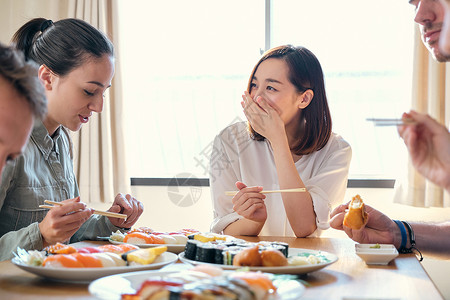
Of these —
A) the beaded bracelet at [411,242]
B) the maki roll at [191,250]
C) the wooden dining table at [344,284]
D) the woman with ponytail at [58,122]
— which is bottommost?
the beaded bracelet at [411,242]

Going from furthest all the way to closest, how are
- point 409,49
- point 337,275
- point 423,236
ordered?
point 409,49, point 423,236, point 337,275

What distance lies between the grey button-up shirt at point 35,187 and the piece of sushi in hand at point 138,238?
251 millimetres

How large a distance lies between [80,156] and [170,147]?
0.65 m

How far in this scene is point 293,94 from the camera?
2301 millimetres

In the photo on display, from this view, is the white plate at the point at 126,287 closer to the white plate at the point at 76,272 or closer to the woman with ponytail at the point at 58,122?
the white plate at the point at 76,272

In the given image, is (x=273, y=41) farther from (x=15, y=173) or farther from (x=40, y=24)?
(x=15, y=173)

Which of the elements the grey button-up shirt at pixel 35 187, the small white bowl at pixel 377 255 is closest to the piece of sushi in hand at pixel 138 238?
the grey button-up shirt at pixel 35 187

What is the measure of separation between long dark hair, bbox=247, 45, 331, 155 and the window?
111cm

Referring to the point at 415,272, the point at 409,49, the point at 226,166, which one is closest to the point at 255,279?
the point at 415,272

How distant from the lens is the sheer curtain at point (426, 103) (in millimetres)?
3105

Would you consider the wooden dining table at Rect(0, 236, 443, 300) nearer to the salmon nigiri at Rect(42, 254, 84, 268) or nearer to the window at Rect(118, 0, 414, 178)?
the salmon nigiri at Rect(42, 254, 84, 268)

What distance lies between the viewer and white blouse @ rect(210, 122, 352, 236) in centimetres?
214

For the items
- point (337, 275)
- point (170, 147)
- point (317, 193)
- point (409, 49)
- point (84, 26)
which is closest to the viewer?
point (337, 275)

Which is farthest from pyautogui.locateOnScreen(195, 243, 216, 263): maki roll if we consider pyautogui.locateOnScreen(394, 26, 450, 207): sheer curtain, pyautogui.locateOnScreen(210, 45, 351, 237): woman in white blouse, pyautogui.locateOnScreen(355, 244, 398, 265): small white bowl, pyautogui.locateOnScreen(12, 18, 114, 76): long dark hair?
pyautogui.locateOnScreen(394, 26, 450, 207): sheer curtain
